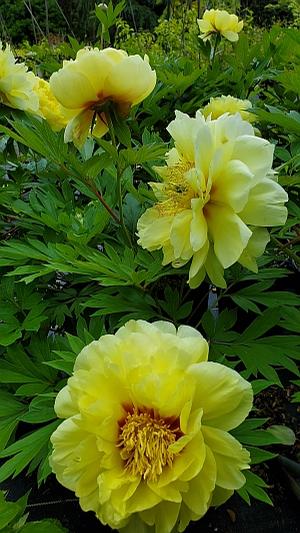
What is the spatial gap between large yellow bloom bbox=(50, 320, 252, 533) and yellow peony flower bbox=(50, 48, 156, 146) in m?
0.35

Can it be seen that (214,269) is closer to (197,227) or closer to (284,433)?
(197,227)

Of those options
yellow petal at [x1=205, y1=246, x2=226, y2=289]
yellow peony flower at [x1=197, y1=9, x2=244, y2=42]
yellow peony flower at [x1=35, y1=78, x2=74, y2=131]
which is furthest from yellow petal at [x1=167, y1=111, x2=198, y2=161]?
yellow peony flower at [x1=197, y1=9, x2=244, y2=42]

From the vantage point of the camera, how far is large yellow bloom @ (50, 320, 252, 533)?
0.48m

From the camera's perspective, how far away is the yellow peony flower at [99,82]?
723 millimetres

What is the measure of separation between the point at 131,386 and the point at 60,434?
70mm

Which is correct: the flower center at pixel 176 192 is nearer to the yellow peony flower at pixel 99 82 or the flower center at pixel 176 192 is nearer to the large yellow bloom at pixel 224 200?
the large yellow bloom at pixel 224 200

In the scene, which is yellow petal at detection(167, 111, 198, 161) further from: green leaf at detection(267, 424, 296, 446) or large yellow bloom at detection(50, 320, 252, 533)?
green leaf at detection(267, 424, 296, 446)

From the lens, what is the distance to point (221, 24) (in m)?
1.77

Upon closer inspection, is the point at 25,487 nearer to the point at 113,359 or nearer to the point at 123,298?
the point at 123,298

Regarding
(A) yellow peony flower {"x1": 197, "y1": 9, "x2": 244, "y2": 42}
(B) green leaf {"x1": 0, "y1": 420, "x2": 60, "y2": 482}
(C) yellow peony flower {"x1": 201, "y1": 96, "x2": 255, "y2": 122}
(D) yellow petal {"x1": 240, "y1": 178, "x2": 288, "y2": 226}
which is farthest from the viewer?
(A) yellow peony flower {"x1": 197, "y1": 9, "x2": 244, "y2": 42}

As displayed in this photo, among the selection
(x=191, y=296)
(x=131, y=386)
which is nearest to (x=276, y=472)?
(x=191, y=296)

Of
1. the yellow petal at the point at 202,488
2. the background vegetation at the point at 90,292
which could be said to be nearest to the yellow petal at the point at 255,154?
the background vegetation at the point at 90,292

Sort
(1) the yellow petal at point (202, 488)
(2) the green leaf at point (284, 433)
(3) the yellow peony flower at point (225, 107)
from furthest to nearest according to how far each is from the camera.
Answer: (3) the yellow peony flower at point (225, 107) → (2) the green leaf at point (284, 433) → (1) the yellow petal at point (202, 488)

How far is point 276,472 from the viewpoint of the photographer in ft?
3.03
